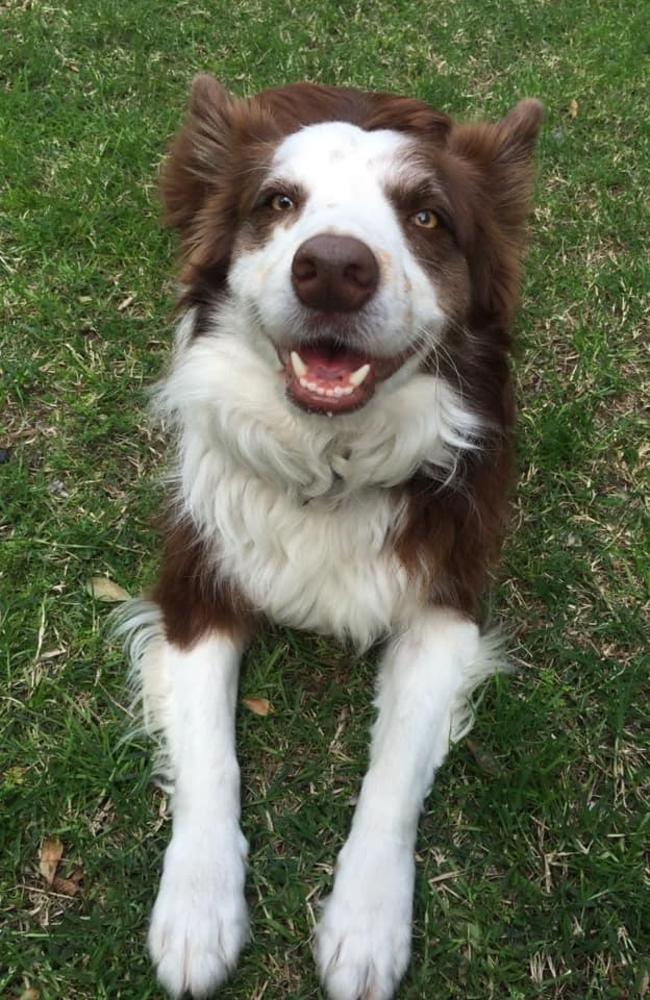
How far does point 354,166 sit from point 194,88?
94 centimetres

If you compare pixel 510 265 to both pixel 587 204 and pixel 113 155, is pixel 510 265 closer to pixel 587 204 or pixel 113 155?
pixel 587 204

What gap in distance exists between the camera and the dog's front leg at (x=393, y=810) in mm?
2400

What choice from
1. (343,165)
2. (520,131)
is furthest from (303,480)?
(520,131)

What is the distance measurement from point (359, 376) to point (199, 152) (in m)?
1.25

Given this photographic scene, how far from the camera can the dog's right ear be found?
10.5 ft

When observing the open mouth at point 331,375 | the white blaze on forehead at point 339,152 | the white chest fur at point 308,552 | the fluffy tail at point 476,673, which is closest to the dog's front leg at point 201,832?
the white chest fur at point 308,552

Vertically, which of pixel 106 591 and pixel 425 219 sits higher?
pixel 425 219

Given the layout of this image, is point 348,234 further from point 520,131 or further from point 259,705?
point 259,705

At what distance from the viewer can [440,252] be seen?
2.83m

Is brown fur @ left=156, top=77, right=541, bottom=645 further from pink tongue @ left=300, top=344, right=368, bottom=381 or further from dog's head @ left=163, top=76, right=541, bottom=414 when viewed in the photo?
pink tongue @ left=300, top=344, right=368, bottom=381

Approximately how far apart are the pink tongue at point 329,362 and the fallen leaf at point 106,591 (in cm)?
119

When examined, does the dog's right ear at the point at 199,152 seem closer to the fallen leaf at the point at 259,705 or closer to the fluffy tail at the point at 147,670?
the fluffy tail at the point at 147,670

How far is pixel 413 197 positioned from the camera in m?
2.72

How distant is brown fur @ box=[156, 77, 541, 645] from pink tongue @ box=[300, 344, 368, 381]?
0.32 m
